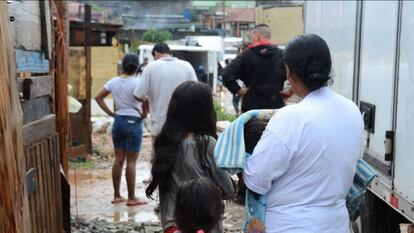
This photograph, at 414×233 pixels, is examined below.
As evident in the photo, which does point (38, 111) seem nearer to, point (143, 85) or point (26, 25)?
point (26, 25)

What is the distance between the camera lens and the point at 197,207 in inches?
126

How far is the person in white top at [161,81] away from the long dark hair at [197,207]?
369cm

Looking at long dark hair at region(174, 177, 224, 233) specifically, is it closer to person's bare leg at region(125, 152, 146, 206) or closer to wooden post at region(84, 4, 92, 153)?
person's bare leg at region(125, 152, 146, 206)

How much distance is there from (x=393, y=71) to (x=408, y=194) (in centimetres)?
86

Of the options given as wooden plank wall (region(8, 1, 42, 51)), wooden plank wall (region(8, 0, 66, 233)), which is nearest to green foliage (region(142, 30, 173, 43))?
wooden plank wall (region(8, 0, 66, 233))

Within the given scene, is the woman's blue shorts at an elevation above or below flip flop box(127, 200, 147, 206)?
above

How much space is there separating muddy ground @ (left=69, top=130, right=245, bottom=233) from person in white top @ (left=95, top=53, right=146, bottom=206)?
315 mm

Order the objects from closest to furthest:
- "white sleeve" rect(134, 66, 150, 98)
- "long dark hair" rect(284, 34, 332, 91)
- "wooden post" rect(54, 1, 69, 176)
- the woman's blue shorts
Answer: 1. "long dark hair" rect(284, 34, 332, 91)
2. "wooden post" rect(54, 1, 69, 176)
3. "white sleeve" rect(134, 66, 150, 98)
4. the woman's blue shorts

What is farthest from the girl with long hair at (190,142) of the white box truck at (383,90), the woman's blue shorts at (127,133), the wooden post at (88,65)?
the wooden post at (88,65)

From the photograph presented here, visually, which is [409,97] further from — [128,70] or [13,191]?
[128,70]

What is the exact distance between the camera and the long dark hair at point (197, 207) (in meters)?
3.20

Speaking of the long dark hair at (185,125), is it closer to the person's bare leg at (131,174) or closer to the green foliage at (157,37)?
the person's bare leg at (131,174)

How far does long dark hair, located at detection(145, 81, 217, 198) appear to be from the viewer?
142 inches

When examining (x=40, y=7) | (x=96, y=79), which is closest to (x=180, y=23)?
(x=96, y=79)
